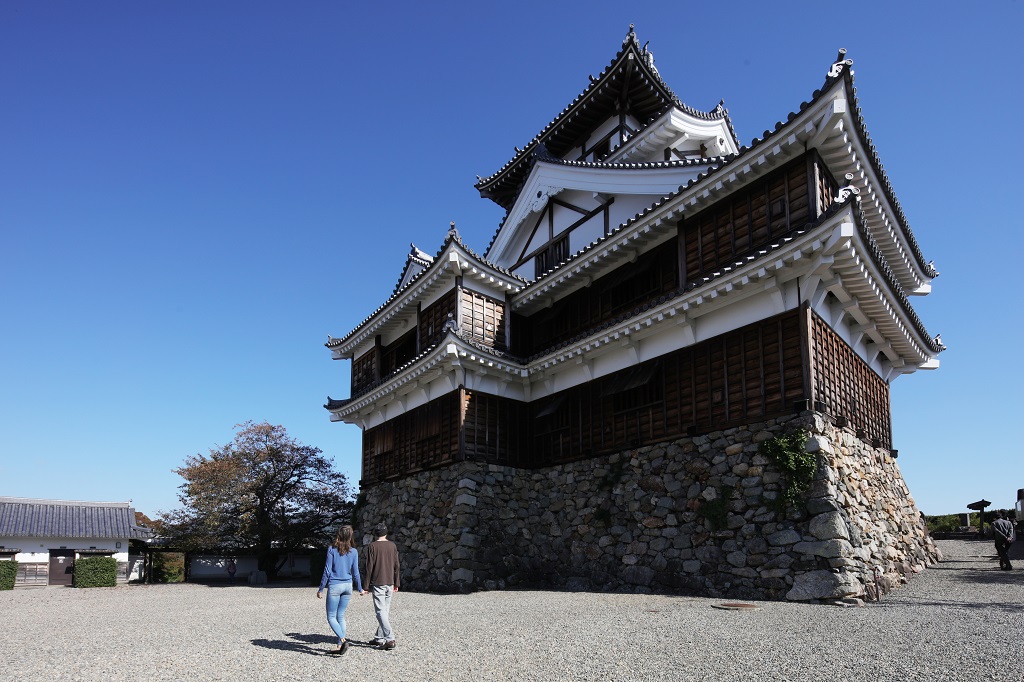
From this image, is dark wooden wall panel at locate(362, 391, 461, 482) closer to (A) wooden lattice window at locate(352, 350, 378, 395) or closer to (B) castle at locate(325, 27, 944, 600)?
(B) castle at locate(325, 27, 944, 600)

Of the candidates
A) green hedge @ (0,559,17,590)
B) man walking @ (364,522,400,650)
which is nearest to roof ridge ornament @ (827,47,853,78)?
man walking @ (364,522,400,650)

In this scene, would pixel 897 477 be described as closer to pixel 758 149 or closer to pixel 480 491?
pixel 758 149

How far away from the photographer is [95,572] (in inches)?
1174

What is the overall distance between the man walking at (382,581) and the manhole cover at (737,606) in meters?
5.72

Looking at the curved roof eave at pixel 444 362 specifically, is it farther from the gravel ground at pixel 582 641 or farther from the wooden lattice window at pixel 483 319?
the gravel ground at pixel 582 641

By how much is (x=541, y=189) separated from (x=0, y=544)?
35.9 m

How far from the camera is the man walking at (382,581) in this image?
912cm

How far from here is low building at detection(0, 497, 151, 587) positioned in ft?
120

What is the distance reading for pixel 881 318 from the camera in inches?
610

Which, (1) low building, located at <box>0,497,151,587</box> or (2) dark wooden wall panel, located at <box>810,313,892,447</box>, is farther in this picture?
(1) low building, located at <box>0,497,151,587</box>

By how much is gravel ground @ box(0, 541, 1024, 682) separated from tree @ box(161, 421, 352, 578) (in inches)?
670

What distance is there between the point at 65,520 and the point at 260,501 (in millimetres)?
15804

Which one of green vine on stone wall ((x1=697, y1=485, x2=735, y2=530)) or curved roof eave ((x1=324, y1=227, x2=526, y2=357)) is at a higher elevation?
curved roof eave ((x1=324, y1=227, x2=526, y2=357))

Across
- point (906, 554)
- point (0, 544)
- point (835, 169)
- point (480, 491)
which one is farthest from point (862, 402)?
point (0, 544)
